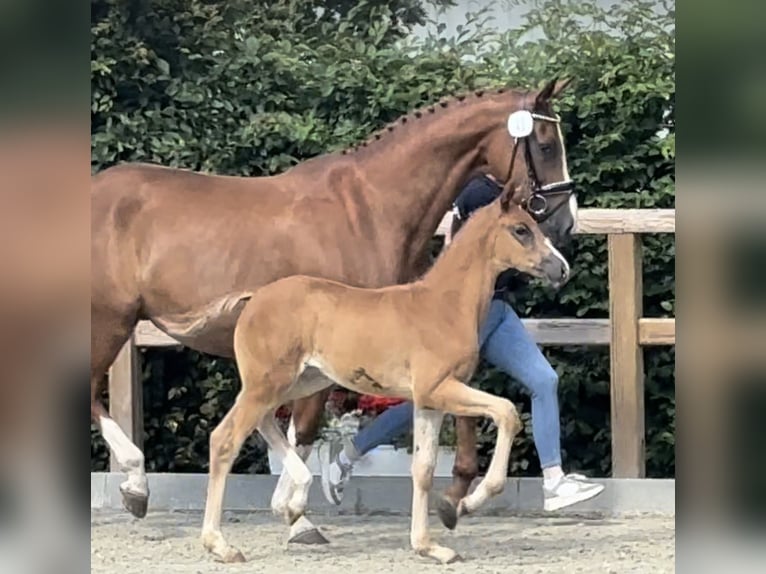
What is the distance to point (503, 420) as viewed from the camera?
13.1 feet

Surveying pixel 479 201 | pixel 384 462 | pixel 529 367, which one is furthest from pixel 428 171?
pixel 384 462

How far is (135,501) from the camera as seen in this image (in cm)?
440

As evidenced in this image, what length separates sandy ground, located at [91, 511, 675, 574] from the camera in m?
4.20

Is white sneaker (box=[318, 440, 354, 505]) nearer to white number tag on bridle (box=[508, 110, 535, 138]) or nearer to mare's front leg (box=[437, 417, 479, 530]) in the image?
mare's front leg (box=[437, 417, 479, 530])

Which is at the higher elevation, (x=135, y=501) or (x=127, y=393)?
(x=127, y=393)

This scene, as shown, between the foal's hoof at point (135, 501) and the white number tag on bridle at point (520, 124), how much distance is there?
177 cm

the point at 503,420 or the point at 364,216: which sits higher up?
the point at 364,216

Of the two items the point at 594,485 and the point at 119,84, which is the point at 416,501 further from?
the point at 119,84

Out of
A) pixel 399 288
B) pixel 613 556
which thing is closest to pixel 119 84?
pixel 399 288

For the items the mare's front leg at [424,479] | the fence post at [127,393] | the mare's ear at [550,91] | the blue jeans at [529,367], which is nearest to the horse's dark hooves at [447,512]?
the mare's front leg at [424,479]

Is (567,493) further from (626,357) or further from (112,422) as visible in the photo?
(112,422)

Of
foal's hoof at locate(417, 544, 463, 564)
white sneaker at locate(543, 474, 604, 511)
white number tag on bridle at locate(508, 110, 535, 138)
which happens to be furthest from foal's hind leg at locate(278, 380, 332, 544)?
white number tag on bridle at locate(508, 110, 535, 138)

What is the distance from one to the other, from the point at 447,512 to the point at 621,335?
101 centimetres

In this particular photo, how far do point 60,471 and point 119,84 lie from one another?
1752 mm
